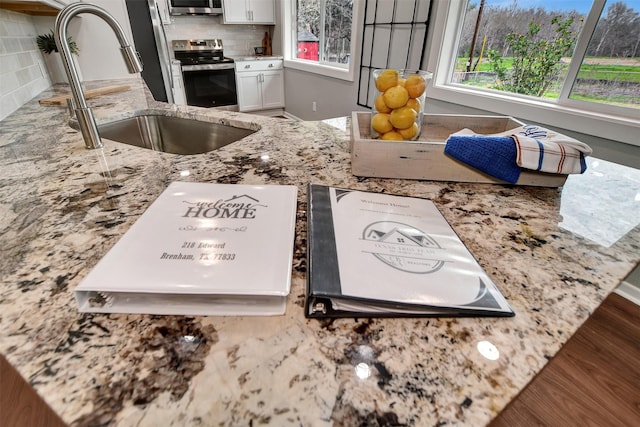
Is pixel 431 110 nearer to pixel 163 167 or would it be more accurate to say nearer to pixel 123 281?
pixel 163 167

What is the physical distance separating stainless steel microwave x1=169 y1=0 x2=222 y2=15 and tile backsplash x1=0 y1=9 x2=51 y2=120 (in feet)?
7.06

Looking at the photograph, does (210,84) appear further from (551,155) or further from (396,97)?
(551,155)

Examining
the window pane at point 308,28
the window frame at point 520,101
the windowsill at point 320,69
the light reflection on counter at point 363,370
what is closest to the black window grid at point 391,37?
the window frame at point 520,101

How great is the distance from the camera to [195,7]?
3705 millimetres

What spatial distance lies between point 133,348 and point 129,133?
4.57ft

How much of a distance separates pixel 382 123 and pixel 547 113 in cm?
148

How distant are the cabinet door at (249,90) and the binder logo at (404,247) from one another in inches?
164

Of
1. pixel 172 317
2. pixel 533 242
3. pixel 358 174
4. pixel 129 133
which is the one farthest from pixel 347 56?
pixel 172 317

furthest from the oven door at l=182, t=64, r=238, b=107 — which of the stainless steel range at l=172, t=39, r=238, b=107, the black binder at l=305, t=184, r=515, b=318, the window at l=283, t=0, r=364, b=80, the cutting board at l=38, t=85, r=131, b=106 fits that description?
the black binder at l=305, t=184, r=515, b=318

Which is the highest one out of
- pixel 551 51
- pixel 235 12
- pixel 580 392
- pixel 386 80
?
pixel 235 12

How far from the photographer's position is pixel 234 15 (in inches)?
155

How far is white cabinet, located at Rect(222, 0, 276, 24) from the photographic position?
3.89 metres

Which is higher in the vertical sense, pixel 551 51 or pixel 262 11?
pixel 262 11

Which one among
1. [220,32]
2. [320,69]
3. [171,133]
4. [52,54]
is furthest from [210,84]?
[171,133]
